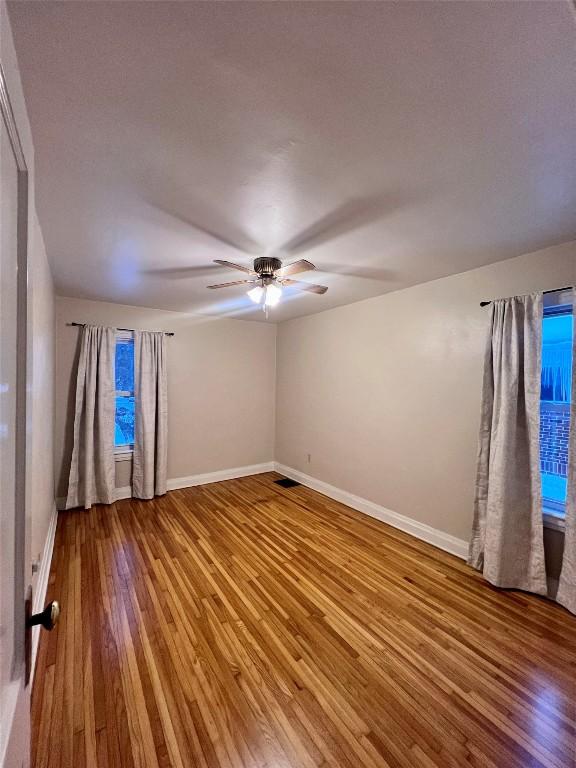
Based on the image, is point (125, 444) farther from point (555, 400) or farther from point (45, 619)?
point (555, 400)

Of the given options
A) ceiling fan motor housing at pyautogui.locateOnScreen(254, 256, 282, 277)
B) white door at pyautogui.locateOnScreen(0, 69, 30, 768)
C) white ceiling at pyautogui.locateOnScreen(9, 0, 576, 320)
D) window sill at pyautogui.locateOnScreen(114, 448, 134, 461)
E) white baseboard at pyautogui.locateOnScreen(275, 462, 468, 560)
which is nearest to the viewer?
white door at pyautogui.locateOnScreen(0, 69, 30, 768)

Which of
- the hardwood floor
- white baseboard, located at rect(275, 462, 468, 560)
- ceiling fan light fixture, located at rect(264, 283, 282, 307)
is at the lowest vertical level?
the hardwood floor

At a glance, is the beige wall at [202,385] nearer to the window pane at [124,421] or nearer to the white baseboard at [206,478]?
the white baseboard at [206,478]

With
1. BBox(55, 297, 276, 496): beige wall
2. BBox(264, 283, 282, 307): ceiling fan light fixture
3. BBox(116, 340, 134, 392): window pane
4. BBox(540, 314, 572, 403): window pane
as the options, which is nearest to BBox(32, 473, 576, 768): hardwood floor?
BBox(540, 314, 572, 403): window pane

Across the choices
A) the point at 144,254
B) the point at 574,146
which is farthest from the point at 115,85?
the point at 574,146

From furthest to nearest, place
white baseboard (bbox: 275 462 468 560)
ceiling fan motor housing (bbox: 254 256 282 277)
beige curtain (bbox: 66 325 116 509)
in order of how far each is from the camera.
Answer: beige curtain (bbox: 66 325 116 509) → white baseboard (bbox: 275 462 468 560) → ceiling fan motor housing (bbox: 254 256 282 277)

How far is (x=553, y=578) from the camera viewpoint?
2.13 meters

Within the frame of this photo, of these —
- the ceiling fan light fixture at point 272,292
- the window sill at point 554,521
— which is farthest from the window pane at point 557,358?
the ceiling fan light fixture at point 272,292

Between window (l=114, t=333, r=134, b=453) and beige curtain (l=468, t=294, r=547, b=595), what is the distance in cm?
386

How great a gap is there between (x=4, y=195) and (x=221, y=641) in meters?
2.15

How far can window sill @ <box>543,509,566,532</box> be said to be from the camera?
2.09 meters

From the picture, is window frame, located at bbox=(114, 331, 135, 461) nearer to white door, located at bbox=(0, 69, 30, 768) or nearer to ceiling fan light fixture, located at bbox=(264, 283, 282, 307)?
ceiling fan light fixture, located at bbox=(264, 283, 282, 307)

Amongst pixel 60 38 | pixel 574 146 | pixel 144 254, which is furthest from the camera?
pixel 144 254

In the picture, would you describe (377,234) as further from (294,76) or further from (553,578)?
(553,578)
